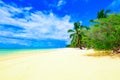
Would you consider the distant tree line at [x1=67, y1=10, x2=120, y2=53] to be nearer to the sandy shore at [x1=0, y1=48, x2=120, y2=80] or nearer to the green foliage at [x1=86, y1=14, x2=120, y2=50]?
the green foliage at [x1=86, y1=14, x2=120, y2=50]

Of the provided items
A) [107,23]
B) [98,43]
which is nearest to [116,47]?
[98,43]

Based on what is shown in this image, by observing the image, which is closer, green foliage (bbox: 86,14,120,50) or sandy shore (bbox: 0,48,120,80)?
sandy shore (bbox: 0,48,120,80)

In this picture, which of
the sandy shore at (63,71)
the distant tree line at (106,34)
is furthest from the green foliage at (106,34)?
the sandy shore at (63,71)

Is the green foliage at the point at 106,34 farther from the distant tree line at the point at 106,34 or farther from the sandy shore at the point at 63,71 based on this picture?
the sandy shore at the point at 63,71

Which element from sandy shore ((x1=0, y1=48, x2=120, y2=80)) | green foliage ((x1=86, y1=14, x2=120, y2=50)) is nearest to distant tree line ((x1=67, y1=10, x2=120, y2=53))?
green foliage ((x1=86, y1=14, x2=120, y2=50))

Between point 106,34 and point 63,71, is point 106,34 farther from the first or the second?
point 63,71

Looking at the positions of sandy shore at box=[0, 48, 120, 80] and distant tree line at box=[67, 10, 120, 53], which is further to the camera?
distant tree line at box=[67, 10, 120, 53]

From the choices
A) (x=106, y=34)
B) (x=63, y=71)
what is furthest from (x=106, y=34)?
(x=63, y=71)

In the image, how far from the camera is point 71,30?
36375mm

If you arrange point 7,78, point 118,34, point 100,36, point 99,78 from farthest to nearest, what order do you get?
1. point 100,36
2. point 118,34
3. point 7,78
4. point 99,78

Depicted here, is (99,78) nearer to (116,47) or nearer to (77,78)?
(77,78)

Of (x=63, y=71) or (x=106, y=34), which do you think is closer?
(x=63, y=71)

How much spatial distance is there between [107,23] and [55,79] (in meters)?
9.03

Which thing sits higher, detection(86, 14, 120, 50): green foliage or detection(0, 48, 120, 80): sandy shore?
detection(86, 14, 120, 50): green foliage
